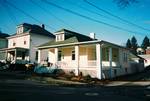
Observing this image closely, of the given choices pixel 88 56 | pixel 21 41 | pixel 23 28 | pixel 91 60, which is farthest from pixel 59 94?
pixel 23 28

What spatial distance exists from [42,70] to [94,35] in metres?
14.9

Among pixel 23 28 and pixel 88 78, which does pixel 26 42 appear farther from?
pixel 88 78

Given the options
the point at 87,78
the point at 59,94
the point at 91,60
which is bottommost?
the point at 59,94

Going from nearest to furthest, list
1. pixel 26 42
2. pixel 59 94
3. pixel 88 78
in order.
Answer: pixel 59 94 → pixel 88 78 → pixel 26 42

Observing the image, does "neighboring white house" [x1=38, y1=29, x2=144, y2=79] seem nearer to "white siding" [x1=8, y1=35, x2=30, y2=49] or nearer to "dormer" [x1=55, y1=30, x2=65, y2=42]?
"dormer" [x1=55, y1=30, x2=65, y2=42]

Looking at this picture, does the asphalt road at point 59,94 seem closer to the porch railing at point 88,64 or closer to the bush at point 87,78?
the bush at point 87,78

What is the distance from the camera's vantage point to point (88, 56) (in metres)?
28.1

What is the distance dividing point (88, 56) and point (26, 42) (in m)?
14.9

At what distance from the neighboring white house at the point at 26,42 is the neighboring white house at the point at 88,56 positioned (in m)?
3.18

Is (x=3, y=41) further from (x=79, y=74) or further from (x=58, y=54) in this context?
(x=79, y=74)

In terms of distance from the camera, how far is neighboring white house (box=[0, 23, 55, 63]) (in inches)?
1417

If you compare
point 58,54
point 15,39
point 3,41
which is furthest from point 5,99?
point 3,41

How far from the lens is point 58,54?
30547mm

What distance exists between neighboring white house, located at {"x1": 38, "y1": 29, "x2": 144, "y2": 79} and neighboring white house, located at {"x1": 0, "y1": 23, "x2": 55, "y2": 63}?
3.18 meters
